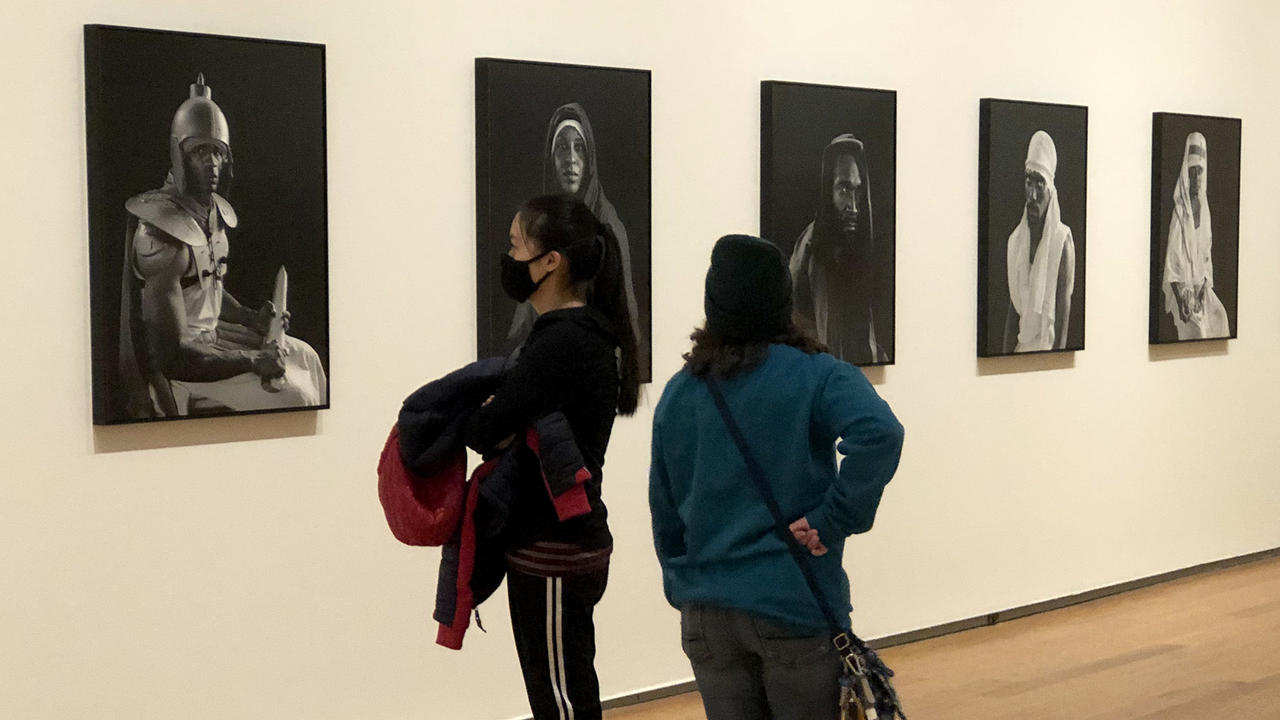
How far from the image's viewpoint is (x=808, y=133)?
651cm

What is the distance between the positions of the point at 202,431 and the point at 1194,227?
19.2 ft

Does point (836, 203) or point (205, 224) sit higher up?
point (836, 203)

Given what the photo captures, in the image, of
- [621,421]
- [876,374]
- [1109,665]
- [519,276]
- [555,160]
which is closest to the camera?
[519,276]

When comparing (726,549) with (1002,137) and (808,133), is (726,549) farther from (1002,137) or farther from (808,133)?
(1002,137)

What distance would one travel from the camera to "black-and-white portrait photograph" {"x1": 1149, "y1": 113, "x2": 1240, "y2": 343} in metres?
8.27

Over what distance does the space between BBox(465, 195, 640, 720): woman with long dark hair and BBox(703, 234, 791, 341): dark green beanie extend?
0.42 metres

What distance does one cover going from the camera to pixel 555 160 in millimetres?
5660

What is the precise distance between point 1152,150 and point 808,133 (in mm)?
2704

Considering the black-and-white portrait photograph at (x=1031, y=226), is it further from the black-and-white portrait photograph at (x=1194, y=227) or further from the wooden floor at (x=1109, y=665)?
the wooden floor at (x=1109, y=665)

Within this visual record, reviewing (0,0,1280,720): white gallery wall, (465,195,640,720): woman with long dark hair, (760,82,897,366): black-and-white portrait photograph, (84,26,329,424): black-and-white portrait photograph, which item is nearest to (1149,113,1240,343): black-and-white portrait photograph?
(0,0,1280,720): white gallery wall

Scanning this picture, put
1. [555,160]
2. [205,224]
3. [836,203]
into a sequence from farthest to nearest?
1. [836,203]
2. [555,160]
3. [205,224]

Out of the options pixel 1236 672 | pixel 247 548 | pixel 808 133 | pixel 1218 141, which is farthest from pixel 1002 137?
pixel 247 548

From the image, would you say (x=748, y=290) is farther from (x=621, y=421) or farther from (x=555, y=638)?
(x=621, y=421)

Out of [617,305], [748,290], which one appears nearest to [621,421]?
[617,305]
